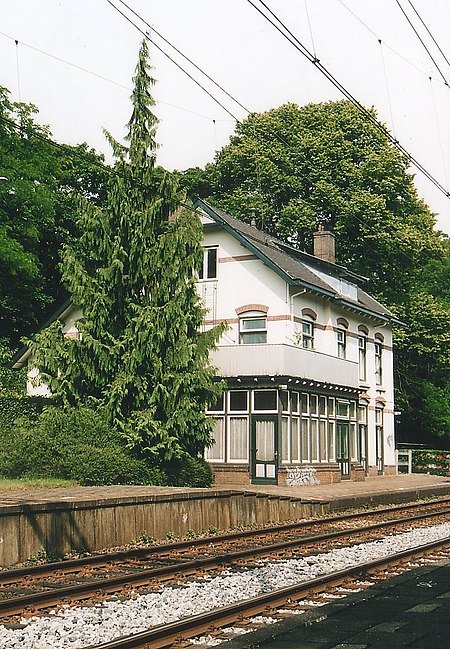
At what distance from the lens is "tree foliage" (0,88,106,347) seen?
36.3 m

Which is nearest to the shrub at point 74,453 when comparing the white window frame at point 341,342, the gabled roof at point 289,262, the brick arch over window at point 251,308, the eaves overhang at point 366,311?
the brick arch over window at point 251,308

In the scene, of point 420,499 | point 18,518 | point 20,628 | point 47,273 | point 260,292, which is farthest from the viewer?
point 47,273

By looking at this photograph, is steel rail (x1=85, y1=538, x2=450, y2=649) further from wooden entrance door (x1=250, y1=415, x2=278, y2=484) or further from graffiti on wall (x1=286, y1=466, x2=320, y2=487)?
graffiti on wall (x1=286, y1=466, x2=320, y2=487)

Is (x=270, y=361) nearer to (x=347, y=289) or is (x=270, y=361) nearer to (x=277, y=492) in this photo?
(x=277, y=492)

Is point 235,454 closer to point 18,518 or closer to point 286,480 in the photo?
point 286,480

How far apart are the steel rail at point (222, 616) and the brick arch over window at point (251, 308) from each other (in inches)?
846

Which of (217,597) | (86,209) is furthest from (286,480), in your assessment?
(217,597)

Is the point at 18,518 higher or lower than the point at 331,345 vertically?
lower

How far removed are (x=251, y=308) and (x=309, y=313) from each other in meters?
2.63

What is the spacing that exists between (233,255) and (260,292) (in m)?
1.89

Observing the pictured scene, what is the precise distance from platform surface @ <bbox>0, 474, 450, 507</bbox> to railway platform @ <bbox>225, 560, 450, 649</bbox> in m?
6.34

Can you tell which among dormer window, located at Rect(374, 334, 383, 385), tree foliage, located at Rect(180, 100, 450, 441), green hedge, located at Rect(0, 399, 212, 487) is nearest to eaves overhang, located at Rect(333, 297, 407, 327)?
dormer window, located at Rect(374, 334, 383, 385)

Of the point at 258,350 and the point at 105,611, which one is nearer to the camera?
Result: the point at 105,611

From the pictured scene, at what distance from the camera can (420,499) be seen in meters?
30.6
